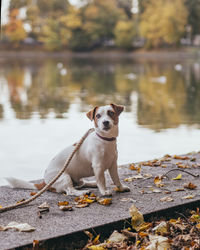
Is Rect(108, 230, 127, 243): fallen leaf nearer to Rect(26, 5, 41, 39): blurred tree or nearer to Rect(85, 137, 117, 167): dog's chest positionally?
Rect(85, 137, 117, 167): dog's chest

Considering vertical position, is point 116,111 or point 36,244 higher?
point 116,111

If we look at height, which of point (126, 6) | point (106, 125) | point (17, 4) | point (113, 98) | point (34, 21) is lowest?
point (113, 98)

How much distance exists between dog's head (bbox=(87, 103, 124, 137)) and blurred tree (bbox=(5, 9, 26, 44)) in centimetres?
6719

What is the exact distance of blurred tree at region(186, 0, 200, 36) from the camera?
56219 millimetres

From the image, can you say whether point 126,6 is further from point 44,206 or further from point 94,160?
point 44,206

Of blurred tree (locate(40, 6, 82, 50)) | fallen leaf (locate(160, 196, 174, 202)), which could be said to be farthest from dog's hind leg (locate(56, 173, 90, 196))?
blurred tree (locate(40, 6, 82, 50))

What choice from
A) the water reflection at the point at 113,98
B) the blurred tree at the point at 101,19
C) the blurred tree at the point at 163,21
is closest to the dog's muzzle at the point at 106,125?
the water reflection at the point at 113,98

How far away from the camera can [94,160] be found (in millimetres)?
3305

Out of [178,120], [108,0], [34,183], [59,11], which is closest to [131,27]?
[108,0]

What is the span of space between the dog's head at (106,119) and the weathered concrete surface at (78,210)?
59cm

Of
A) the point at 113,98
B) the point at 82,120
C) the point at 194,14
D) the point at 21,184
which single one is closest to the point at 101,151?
the point at 21,184

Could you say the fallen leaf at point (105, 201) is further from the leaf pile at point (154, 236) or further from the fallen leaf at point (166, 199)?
the fallen leaf at point (166, 199)

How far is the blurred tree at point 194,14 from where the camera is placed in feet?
184

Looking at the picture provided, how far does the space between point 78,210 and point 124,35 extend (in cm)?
6072
